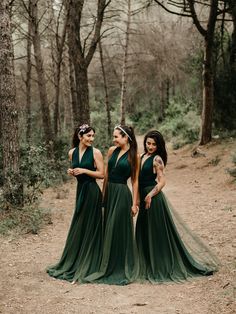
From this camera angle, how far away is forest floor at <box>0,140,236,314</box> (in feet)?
17.8

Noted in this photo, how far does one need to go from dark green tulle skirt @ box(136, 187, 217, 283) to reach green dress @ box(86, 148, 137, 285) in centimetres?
19

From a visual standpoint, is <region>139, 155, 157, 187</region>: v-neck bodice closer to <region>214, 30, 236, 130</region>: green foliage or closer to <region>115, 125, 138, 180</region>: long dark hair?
<region>115, 125, 138, 180</region>: long dark hair

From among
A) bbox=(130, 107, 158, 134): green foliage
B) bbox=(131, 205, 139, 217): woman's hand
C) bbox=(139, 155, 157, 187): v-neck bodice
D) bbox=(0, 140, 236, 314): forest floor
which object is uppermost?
bbox=(130, 107, 158, 134): green foliage

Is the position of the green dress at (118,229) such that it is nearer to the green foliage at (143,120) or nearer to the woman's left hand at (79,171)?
the woman's left hand at (79,171)

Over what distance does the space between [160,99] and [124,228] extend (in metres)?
29.3

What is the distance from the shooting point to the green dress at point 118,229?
640cm

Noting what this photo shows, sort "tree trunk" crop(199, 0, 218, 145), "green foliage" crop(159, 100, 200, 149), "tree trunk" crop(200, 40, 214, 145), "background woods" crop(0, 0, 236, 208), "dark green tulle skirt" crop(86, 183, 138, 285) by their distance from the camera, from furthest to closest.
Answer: "green foliage" crop(159, 100, 200, 149) < "tree trunk" crop(200, 40, 214, 145) < "tree trunk" crop(199, 0, 218, 145) < "background woods" crop(0, 0, 236, 208) < "dark green tulle skirt" crop(86, 183, 138, 285)

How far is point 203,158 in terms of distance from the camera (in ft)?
55.7

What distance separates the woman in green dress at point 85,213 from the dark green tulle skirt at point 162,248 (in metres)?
0.64

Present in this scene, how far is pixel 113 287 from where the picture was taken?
6066 millimetres

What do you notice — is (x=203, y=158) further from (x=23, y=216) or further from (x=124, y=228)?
(x=124, y=228)

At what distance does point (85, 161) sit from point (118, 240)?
1.23 meters

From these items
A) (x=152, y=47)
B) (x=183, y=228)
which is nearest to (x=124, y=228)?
(x=183, y=228)

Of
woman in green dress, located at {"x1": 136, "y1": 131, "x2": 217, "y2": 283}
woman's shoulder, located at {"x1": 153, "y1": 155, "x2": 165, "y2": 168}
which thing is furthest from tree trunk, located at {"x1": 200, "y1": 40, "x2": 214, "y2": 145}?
woman's shoulder, located at {"x1": 153, "y1": 155, "x2": 165, "y2": 168}
